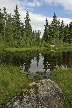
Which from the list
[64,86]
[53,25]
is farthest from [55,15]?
[64,86]

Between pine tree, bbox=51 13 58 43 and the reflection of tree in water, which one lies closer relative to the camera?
the reflection of tree in water

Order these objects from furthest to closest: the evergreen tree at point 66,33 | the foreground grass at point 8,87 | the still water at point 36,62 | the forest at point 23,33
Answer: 1. the evergreen tree at point 66,33
2. the forest at point 23,33
3. the still water at point 36,62
4. the foreground grass at point 8,87

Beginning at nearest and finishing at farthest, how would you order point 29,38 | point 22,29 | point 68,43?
point 29,38
point 22,29
point 68,43

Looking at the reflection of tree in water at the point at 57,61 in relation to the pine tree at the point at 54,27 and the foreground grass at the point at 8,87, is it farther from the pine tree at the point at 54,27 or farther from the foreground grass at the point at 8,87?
the pine tree at the point at 54,27

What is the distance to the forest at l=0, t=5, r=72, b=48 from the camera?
71.9m

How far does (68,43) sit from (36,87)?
79.2 meters

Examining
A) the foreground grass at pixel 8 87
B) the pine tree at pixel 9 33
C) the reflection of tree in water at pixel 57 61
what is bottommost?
the reflection of tree in water at pixel 57 61

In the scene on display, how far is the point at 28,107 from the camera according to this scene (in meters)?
9.97

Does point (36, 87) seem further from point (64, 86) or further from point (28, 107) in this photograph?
point (64, 86)

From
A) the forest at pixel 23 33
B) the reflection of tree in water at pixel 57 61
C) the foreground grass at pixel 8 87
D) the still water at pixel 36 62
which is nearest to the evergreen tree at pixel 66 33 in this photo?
the forest at pixel 23 33

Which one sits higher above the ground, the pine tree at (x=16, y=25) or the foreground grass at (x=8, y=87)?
the pine tree at (x=16, y=25)

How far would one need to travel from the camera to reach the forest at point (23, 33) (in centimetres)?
7194

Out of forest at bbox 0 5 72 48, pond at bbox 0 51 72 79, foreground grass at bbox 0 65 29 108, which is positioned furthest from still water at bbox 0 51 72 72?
A: forest at bbox 0 5 72 48

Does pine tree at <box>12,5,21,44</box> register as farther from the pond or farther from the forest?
the pond
